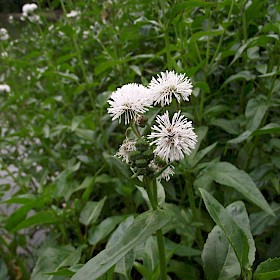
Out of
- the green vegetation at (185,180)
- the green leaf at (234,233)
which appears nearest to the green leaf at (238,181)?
the green vegetation at (185,180)

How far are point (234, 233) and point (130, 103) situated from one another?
21 centimetres

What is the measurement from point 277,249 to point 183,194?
29cm

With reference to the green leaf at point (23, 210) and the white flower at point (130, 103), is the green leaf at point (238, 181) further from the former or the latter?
the green leaf at point (23, 210)

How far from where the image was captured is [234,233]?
44 centimetres

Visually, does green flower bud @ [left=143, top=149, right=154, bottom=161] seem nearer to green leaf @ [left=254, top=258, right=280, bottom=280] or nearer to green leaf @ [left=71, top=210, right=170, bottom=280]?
green leaf @ [left=71, top=210, right=170, bottom=280]

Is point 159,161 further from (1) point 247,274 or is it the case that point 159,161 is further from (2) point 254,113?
(2) point 254,113

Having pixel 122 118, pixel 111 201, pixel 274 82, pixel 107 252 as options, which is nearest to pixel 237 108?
pixel 274 82

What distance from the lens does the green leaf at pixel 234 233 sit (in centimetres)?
43

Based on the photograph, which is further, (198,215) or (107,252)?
(198,215)

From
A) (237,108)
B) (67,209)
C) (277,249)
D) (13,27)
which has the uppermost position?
(13,27)

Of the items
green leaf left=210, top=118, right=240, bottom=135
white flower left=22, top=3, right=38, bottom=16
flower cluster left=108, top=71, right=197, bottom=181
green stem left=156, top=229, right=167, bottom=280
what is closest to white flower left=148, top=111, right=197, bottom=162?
flower cluster left=108, top=71, right=197, bottom=181

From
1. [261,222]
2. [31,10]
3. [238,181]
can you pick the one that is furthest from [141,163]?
[31,10]

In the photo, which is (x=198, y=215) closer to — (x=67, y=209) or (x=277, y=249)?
(x=277, y=249)

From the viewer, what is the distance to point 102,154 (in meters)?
1.19
